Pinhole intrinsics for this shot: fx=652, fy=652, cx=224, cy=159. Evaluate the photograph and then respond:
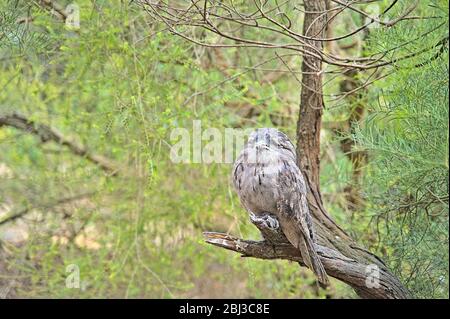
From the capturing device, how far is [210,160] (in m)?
3.05

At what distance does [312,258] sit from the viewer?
1830mm

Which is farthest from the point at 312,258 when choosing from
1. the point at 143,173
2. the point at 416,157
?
the point at 143,173

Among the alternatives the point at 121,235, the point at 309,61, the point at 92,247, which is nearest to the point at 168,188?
the point at 121,235


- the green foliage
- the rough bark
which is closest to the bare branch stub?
the rough bark

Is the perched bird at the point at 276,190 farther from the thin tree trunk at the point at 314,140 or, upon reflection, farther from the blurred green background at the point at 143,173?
the blurred green background at the point at 143,173

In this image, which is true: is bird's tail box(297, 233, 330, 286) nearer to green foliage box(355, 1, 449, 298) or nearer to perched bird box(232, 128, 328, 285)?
perched bird box(232, 128, 328, 285)

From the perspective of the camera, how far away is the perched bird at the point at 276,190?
1818 mm

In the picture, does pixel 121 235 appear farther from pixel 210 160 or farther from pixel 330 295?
pixel 330 295

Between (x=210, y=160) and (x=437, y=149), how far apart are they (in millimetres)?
1622

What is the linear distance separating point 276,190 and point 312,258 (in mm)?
218

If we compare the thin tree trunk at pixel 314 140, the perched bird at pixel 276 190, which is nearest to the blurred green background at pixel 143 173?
the thin tree trunk at pixel 314 140

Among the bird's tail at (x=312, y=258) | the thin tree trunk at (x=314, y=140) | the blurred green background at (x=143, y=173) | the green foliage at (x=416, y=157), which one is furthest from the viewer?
the blurred green background at (x=143, y=173)

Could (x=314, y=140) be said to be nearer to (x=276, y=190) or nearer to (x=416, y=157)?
(x=276, y=190)

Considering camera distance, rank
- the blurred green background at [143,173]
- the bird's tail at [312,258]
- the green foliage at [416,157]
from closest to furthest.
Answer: the green foliage at [416,157] < the bird's tail at [312,258] < the blurred green background at [143,173]
